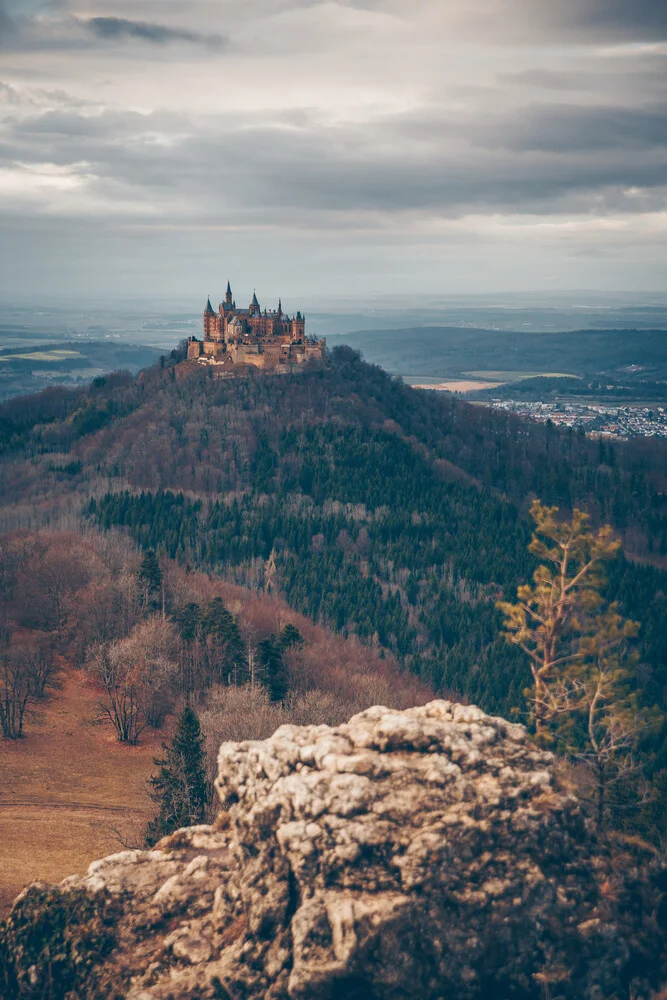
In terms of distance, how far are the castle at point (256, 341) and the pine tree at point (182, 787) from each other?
121 metres

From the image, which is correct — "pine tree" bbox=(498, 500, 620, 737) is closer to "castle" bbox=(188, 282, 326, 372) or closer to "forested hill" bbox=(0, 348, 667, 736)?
"forested hill" bbox=(0, 348, 667, 736)

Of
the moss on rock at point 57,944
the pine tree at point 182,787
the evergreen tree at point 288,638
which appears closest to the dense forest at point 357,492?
the evergreen tree at point 288,638

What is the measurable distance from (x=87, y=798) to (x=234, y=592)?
3949 cm

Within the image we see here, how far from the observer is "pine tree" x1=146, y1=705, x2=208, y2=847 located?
1303 inches

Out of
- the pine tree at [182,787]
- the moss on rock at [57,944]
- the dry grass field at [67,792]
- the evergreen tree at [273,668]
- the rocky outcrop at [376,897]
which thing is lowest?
the dry grass field at [67,792]

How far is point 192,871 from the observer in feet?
73.3

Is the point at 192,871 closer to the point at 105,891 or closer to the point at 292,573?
the point at 105,891

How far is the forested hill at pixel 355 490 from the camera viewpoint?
302 ft

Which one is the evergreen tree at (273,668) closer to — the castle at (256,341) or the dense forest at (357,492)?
the dense forest at (357,492)

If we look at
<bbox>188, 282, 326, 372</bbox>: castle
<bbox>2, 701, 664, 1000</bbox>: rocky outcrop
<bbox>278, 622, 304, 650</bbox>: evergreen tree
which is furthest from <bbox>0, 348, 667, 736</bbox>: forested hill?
<bbox>2, 701, 664, 1000</bbox>: rocky outcrop

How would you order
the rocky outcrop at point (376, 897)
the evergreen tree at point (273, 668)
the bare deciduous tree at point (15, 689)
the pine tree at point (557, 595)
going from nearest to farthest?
the rocky outcrop at point (376, 897) < the pine tree at point (557, 595) < the bare deciduous tree at point (15, 689) < the evergreen tree at point (273, 668)

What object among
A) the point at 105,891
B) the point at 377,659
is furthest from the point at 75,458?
the point at 105,891

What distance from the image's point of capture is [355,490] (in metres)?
124

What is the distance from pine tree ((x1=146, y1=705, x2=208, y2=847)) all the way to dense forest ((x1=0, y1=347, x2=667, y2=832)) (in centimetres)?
3424
